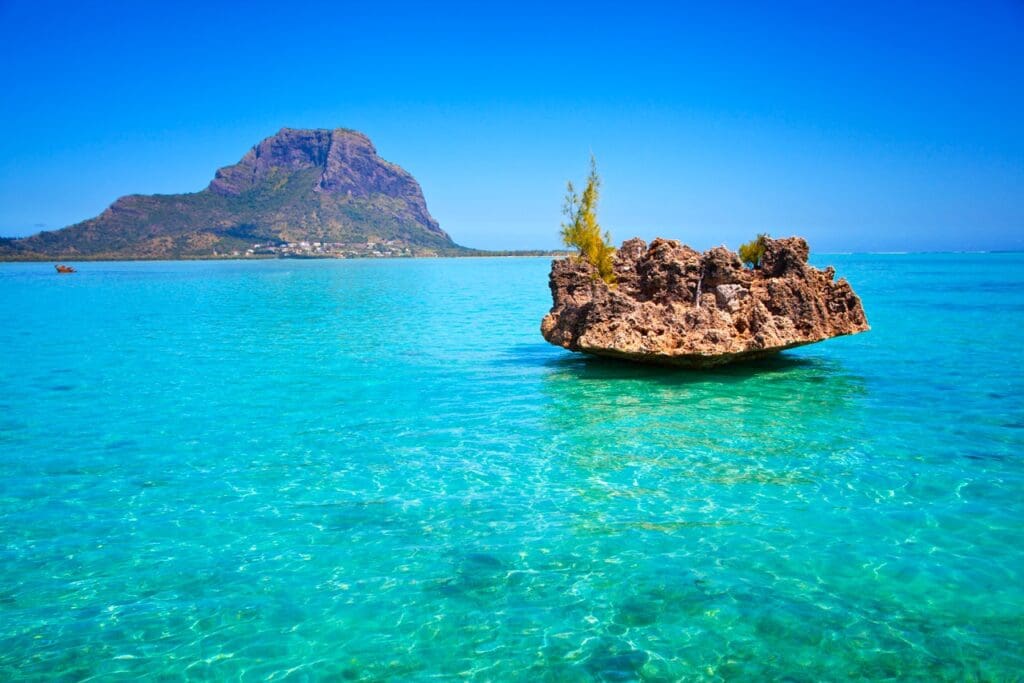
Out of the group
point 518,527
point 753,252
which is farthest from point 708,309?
point 518,527

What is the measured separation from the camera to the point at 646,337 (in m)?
18.9

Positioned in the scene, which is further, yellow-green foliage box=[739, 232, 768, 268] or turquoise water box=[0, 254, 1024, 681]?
yellow-green foliage box=[739, 232, 768, 268]

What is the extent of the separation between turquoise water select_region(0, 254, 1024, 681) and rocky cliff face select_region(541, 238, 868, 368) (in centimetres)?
108

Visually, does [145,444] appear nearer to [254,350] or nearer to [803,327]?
[254,350]

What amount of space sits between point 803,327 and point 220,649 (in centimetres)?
1773

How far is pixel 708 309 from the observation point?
61.9 feet

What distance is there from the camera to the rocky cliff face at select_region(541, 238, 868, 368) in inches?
732

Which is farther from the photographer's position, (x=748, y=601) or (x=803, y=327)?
(x=803, y=327)

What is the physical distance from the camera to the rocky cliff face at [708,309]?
732 inches

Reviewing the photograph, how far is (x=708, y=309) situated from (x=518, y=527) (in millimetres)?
11821

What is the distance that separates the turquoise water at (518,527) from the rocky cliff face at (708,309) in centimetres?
108

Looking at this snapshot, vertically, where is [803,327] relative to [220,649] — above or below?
above

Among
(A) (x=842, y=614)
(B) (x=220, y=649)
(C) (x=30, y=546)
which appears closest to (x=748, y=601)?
(A) (x=842, y=614)

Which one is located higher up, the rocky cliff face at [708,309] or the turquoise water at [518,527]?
the rocky cliff face at [708,309]
